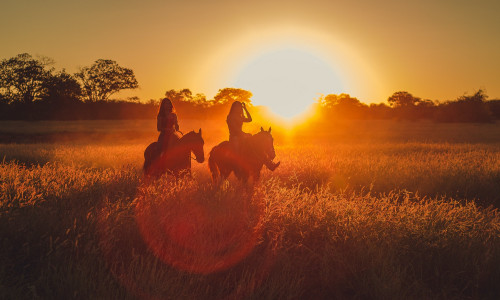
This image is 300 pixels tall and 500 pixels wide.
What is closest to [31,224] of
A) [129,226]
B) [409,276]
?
[129,226]

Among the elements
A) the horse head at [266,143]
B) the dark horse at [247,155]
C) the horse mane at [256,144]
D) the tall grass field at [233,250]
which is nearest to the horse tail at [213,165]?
the dark horse at [247,155]

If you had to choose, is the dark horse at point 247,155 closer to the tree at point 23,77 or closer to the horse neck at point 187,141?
the horse neck at point 187,141

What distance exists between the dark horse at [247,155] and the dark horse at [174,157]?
0.49 metres

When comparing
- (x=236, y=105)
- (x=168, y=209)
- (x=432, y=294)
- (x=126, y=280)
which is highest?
(x=236, y=105)

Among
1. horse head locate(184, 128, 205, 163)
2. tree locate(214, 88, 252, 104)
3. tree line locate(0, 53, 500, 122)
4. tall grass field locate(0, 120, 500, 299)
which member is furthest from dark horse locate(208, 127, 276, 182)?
tree locate(214, 88, 252, 104)

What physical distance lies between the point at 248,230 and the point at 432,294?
6.89 feet

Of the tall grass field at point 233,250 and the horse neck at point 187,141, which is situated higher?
the horse neck at point 187,141

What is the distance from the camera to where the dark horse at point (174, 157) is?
661 centimetres

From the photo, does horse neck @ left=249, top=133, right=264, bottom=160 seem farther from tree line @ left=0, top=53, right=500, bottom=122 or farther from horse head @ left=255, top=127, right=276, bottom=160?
tree line @ left=0, top=53, right=500, bottom=122

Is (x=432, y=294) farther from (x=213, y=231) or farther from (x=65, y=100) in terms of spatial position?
(x=65, y=100)

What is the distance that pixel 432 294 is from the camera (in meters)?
3.18

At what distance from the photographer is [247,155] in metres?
6.73

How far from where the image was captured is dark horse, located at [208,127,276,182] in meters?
6.60

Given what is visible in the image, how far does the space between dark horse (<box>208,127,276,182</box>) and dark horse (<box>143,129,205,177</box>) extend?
0.49 m
